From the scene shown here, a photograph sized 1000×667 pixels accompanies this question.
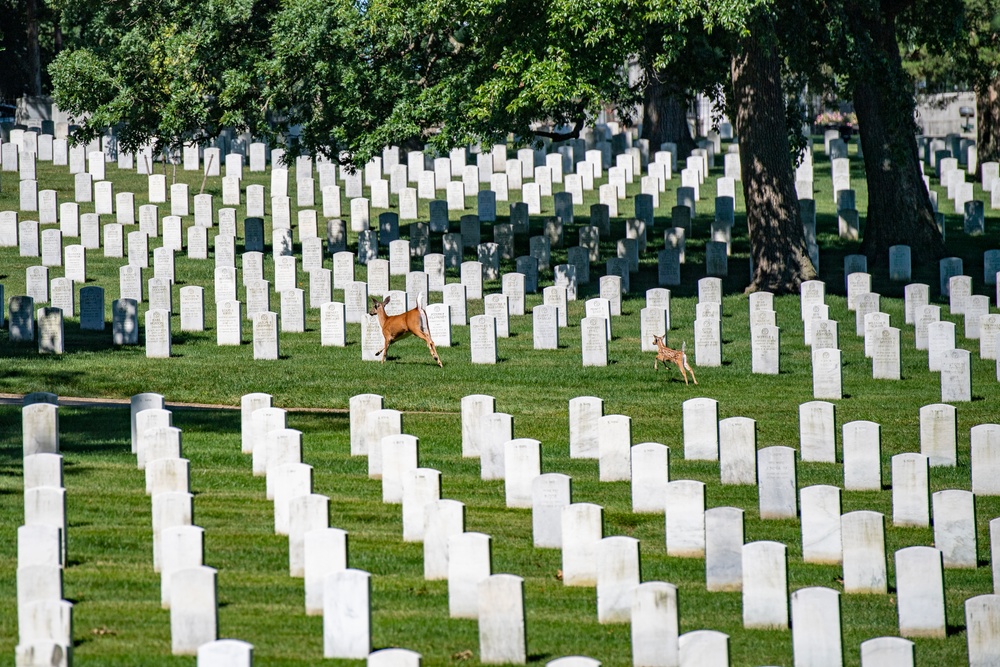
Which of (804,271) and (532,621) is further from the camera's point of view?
(804,271)

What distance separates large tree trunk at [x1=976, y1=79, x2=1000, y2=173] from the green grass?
37.0 feet

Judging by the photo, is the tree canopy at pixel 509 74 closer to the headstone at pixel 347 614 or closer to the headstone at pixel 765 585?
the headstone at pixel 765 585

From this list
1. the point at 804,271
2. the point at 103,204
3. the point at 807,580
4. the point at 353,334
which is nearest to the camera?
the point at 807,580

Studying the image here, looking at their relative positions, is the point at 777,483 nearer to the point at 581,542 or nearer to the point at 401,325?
the point at 581,542

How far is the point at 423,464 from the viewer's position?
1497cm

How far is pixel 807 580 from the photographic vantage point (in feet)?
36.5

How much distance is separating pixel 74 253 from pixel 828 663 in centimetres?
2073

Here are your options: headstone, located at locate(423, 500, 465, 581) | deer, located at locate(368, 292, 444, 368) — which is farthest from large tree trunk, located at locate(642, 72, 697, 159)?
headstone, located at locate(423, 500, 465, 581)

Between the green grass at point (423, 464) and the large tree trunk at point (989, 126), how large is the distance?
11.3 m

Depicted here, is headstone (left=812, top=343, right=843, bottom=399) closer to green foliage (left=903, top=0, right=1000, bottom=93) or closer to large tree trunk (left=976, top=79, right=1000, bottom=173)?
green foliage (left=903, top=0, right=1000, bottom=93)

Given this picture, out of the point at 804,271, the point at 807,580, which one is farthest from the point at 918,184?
the point at 807,580

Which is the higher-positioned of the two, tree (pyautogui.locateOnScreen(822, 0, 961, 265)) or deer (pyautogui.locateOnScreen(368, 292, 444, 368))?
tree (pyautogui.locateOnScreen(822, 0, 961, 265))

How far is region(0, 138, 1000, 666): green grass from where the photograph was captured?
973 centimetres

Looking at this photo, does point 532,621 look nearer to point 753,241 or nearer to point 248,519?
point 248,519
